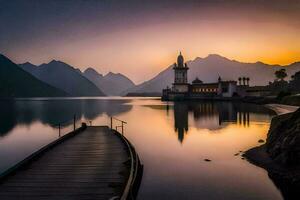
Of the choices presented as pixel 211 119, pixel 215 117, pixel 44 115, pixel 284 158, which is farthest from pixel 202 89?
pixel 284 158

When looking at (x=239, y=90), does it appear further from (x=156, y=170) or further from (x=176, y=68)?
(x=156, y=170)

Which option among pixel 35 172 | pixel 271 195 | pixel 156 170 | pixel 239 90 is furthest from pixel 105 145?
pixel 239 90

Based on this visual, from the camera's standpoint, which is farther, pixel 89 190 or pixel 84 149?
pixel 84 149

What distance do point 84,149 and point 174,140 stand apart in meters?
15.6

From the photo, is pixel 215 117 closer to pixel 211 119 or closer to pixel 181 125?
pixel 211 119

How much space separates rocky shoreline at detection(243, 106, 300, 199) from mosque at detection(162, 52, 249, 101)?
135100 millimetres

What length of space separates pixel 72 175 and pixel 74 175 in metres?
0.11

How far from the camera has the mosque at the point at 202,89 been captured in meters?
158

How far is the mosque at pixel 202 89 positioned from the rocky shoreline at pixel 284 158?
443 feet

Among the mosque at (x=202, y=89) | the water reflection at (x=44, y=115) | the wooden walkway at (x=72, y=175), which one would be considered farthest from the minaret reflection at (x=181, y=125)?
the mosque at (x=202, y=89)

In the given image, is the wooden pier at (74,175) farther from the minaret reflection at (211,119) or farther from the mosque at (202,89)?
the mosque at (202,89)

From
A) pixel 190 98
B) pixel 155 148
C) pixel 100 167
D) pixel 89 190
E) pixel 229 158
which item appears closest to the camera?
pixel 89 190

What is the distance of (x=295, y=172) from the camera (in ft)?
60.4

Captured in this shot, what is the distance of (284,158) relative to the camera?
2020 centimetres
